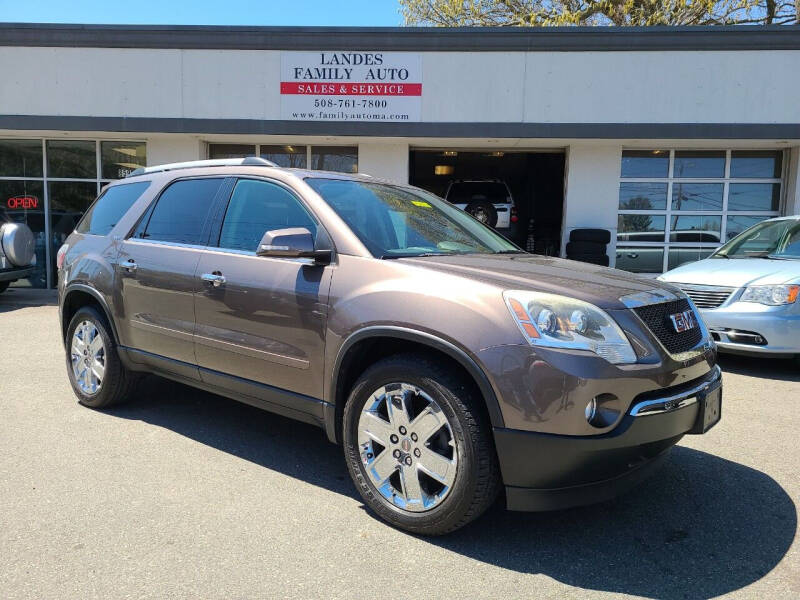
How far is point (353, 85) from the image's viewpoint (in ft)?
38.2

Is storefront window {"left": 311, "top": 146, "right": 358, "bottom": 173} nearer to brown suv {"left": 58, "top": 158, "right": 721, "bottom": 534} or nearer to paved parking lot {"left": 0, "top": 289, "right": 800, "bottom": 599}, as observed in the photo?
brown suv {"left": 58, "top": 158, "right": 721, "bottom": 534}

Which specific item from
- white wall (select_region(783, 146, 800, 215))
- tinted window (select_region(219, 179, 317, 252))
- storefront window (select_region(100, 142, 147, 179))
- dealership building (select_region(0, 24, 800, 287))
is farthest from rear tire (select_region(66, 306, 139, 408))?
white wall (select_region(783, 146, 800, 215))

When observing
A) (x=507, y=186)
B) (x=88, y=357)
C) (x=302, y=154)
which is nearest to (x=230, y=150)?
(x=302, y=154)

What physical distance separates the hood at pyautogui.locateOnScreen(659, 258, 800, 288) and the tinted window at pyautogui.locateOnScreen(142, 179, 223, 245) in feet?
16.4

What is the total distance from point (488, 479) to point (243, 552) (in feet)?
3.81

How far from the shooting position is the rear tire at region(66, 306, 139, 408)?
449 cm

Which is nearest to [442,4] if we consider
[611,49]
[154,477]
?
[611,49]

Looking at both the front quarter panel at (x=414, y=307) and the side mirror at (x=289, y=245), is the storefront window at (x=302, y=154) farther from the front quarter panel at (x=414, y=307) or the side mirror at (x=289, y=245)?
the front quarter panel at (x=414, y=307)

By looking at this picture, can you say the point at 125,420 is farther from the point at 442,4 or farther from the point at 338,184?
the point at 442,4

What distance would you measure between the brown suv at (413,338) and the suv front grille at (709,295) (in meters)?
3.14

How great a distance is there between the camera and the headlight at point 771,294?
5711 millimetres

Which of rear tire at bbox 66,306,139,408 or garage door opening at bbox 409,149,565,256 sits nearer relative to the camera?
rear tire at bbox 66,306,139,408

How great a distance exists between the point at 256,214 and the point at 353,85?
8.76m

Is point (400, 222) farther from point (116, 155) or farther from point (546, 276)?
point (116, 155)
